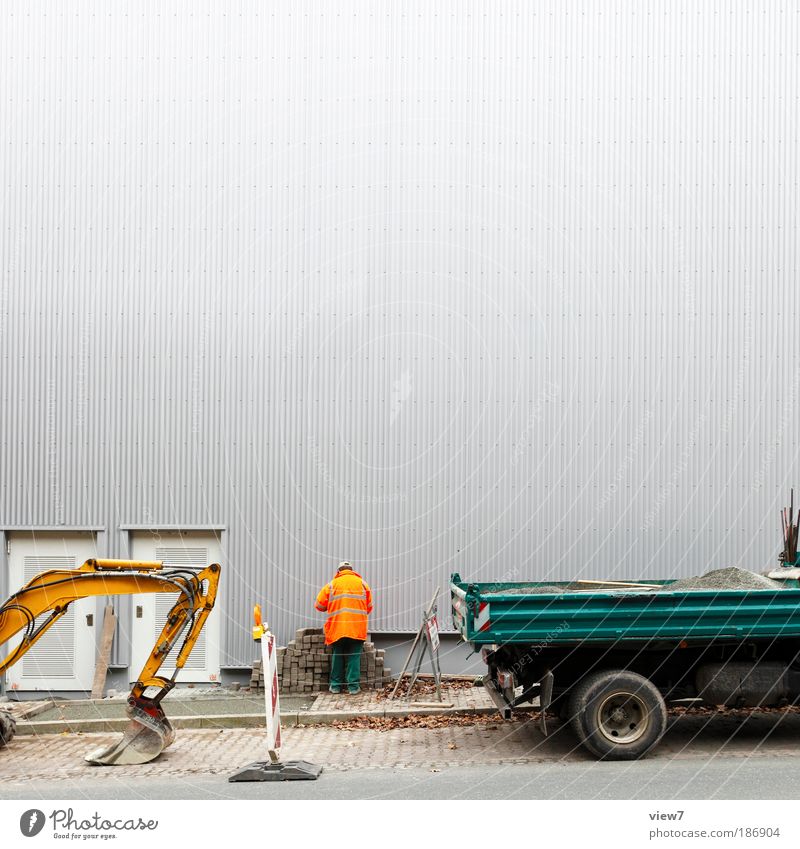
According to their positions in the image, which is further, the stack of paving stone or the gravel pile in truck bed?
the stack of paving stone

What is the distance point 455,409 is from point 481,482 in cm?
117

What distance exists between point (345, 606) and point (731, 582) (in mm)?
5482

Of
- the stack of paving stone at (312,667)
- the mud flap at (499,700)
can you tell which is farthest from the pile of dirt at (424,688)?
the mud flap at (499,700)

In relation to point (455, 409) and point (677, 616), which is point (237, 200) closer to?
point (455, 409)

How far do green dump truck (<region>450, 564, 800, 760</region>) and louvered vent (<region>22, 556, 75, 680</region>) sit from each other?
7456mm

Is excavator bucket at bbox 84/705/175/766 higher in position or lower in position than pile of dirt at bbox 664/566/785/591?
lower

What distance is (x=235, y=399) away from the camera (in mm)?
15547

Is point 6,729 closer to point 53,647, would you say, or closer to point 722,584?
point 53,647

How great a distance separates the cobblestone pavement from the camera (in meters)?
10.4

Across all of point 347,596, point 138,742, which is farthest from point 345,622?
point 138,742

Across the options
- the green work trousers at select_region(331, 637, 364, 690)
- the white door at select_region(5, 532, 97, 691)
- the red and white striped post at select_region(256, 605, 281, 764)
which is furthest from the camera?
the white door at select_region(5, 532, 97, 691)

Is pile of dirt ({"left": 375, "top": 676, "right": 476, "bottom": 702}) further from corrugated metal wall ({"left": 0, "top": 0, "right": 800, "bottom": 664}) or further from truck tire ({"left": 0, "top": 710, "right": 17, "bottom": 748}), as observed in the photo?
truck tire ({"left": 0, "top": 710, "right": 17, "bottom": 748})

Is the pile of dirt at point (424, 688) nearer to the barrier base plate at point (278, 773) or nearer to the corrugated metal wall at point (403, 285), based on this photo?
the corrugated metal wall at point (403, 285)

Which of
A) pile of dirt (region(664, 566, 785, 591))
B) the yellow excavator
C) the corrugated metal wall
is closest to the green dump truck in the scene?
pile of dirt (region(664, 566, 785, 591))
